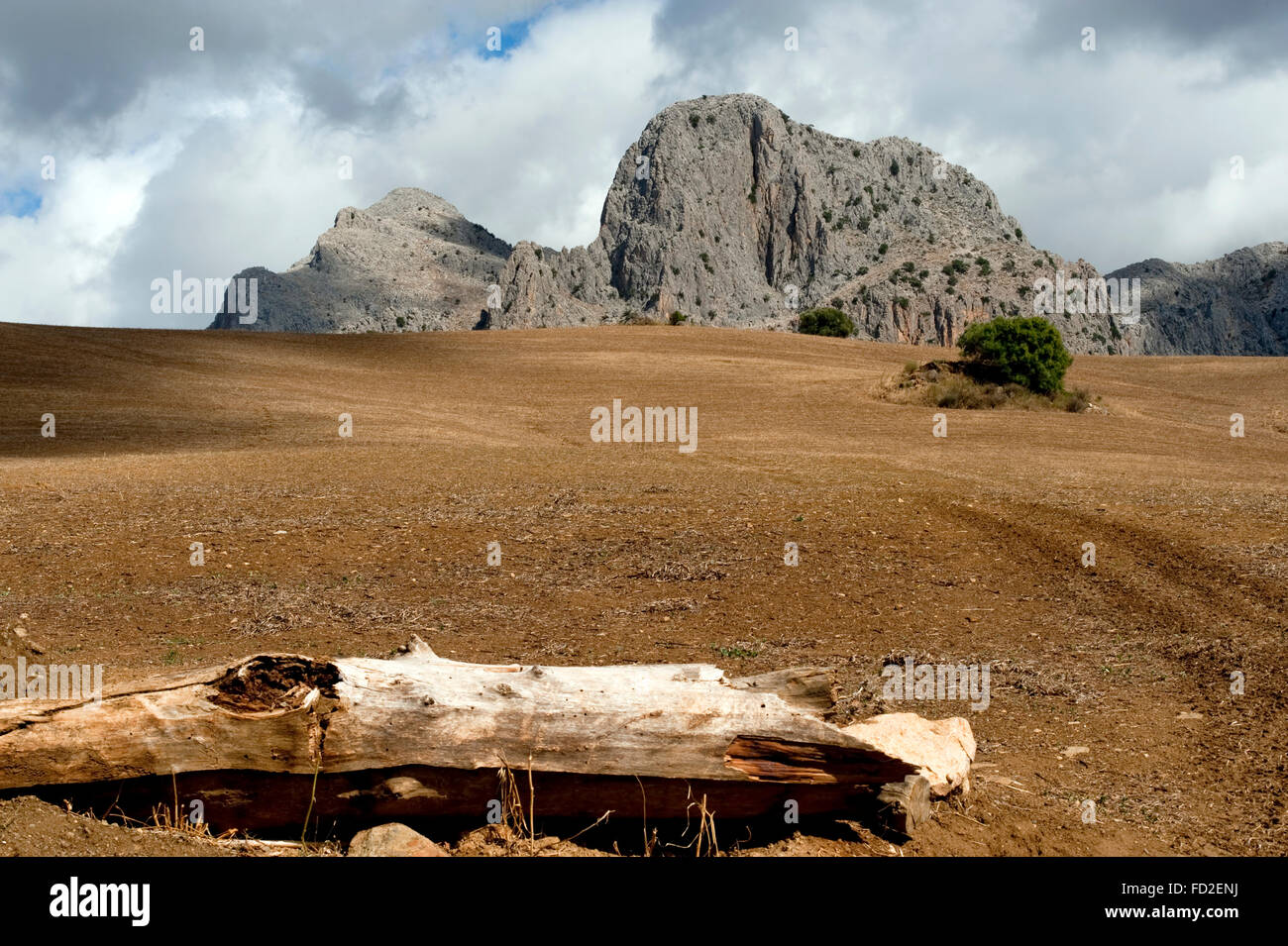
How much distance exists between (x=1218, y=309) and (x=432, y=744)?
704ft

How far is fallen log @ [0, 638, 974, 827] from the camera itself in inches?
232

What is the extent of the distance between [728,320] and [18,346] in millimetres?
144873

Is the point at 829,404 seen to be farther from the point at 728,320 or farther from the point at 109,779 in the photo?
the point at 728,320

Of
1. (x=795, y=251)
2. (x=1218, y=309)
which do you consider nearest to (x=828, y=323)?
(x=795, y=251)

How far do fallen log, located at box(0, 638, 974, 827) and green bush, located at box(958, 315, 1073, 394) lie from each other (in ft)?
123

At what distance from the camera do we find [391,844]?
5969 millimetres

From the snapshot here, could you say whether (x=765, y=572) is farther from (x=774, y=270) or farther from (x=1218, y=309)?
(x=1218, y=309)

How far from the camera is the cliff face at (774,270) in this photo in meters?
169

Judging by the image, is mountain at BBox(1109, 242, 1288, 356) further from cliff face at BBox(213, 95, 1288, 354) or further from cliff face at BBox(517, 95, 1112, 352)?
cliff face at BBox(517, 95, 1112, 352)

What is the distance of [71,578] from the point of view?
44.7ft

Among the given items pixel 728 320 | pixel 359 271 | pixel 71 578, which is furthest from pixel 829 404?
pixel 359 271

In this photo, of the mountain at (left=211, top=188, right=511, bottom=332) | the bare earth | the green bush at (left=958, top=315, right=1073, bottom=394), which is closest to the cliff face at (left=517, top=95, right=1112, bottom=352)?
the mountain at (left=211, top=188, right=511, bottom=332)

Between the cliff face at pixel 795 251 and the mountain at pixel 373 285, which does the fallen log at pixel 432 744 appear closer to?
the cliff face at pixel 795 251
